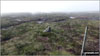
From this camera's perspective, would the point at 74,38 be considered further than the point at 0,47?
Yes

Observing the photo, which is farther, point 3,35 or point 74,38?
A: point 3,35

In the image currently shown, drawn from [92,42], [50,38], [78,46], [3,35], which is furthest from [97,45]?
[3,35]

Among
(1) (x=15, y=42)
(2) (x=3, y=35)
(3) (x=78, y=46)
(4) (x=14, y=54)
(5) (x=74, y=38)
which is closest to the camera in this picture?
(4) (x=14, y=54)

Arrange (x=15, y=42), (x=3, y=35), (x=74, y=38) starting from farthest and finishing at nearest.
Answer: (x=3, y=35) → (x=74, y=38) → (x=15, y=42)

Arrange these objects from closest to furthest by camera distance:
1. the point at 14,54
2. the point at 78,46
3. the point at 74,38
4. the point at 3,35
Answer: the point at 14,54 < the point at 78,46 < the point at 74,38 < the point at 3,35

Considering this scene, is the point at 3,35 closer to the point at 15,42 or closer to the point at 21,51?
the point at 15,42

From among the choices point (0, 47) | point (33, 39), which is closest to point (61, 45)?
point (33, 39)

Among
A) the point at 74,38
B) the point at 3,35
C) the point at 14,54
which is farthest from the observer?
the point at 3,35

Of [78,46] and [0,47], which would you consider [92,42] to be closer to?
[78,46]
